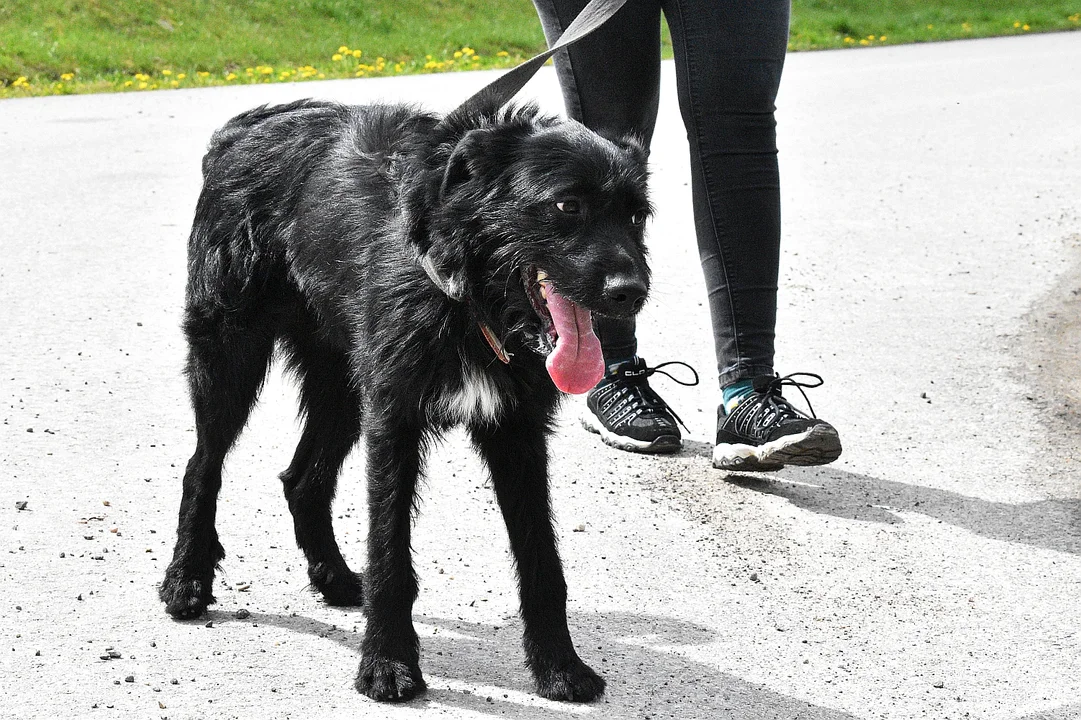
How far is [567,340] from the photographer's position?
2.69m

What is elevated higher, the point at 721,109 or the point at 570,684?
the point at 721,109

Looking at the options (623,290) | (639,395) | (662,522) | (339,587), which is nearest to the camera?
(623,290)

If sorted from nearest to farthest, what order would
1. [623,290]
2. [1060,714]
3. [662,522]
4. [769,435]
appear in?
[623,290], [1060,714], [662,522], [769,435]

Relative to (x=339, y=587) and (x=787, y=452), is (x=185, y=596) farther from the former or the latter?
(x=787, y=452)

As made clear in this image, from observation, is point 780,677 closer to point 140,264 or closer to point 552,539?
point 552,539

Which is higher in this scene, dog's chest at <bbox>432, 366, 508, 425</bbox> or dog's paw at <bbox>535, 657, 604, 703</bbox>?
dog's chest at <bbox>432, 366, 508, 425</bbox>

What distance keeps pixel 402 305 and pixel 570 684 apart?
36.0 inches

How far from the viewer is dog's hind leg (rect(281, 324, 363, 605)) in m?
3.34

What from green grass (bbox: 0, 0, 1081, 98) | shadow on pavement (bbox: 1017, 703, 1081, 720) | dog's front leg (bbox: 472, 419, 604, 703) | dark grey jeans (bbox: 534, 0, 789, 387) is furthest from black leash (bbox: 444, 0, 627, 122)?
green grass (bbox: 0, 0, 1081, 98)

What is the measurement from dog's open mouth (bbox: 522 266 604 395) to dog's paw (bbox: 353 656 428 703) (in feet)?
2.37

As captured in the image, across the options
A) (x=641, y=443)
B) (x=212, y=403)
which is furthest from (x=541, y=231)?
(x=641, y=443)

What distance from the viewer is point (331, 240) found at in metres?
3.08

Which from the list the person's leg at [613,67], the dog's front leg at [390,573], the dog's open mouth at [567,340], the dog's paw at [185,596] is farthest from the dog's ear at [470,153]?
the person's leg at [613,67]

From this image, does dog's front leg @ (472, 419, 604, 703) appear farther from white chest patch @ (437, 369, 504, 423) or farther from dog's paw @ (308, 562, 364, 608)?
dog's paw @ (308, 562, 364, 608)
